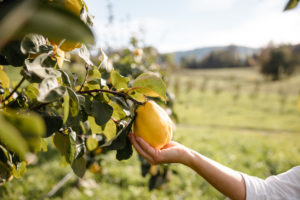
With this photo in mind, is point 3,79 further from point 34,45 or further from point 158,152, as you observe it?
point 158,152

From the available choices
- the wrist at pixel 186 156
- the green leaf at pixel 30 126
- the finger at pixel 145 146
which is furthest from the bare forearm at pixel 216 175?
the green leaf at pixel 30 126

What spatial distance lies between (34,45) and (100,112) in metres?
0.21

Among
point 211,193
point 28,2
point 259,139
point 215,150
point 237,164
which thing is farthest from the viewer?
point 259,139

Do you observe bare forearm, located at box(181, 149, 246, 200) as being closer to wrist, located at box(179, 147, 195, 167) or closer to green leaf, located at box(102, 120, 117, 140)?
wrist, located at box(179, 147, 195, 167)

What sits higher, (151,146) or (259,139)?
(151,146)

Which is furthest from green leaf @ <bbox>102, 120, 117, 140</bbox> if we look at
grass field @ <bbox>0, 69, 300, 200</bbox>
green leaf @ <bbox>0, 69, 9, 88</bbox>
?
grass field @ <bbox>0, 69, 300, 200</bbox>

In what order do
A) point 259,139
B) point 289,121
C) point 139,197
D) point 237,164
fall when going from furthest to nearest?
point 289,121 < point 259,139 < point 237,164 < point 139,197

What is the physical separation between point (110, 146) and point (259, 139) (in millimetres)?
5370

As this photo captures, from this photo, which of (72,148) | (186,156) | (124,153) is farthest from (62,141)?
(186,156)

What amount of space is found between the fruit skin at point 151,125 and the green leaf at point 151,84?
0.06 meters

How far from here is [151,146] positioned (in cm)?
73

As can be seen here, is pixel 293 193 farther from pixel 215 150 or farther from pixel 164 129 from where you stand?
pixel 215 150

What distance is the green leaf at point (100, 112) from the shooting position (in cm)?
57

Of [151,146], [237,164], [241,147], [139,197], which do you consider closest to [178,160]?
[151,146]
